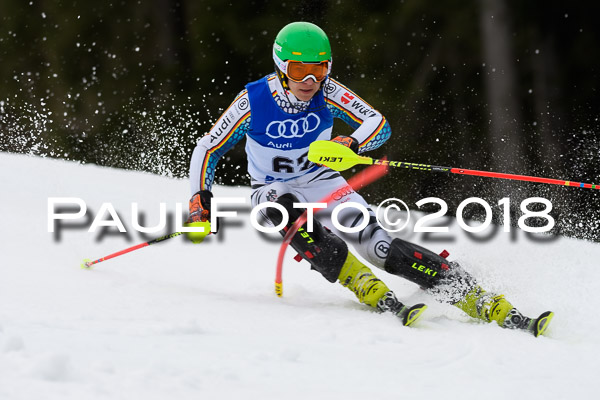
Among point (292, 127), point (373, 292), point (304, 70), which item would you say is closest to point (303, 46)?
point (304, 70)

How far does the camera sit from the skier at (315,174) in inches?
126

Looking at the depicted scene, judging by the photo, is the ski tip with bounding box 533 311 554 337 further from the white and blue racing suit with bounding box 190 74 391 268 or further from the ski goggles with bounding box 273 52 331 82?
the ski goggles with bounding box 273 52 331 82

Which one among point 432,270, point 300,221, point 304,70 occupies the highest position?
point 304,70

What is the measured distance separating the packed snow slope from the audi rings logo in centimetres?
83

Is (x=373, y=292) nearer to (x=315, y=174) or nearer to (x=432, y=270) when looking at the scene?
(x=432, y=270)

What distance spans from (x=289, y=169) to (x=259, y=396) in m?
1.88

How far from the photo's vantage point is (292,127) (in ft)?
11.6

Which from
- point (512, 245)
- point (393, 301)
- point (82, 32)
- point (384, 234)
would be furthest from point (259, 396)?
point (82, 32)

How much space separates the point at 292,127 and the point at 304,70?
0.32 metres

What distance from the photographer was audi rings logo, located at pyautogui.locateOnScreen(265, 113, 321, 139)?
11.5 feet

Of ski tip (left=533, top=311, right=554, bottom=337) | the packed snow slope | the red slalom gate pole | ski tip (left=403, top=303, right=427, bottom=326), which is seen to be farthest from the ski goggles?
ski tip (left=533, top=311, right=554, bottom=337)

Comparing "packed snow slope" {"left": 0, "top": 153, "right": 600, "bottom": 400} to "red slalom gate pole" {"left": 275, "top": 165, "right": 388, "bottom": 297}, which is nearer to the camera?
"packed snow slope" {"left": 0, "top": 153, "right": 600, "bottom": 400}

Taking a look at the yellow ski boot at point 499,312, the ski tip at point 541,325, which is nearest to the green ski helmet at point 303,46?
the yellow ski boot at point 499,312

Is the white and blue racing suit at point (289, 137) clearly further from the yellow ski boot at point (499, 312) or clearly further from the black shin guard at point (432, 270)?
the yellow ski boot at point (499, 312)
